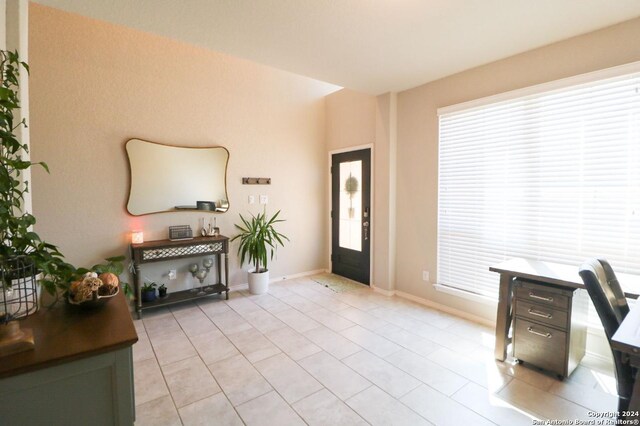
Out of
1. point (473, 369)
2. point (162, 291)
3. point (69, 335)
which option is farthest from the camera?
point (162, 291)

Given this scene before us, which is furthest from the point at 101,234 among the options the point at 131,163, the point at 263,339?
the point at 263,339

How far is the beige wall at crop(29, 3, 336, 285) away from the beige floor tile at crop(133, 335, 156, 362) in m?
1.10

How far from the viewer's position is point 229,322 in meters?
3.30

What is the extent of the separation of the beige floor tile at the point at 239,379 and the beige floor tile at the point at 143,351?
62 centimetres

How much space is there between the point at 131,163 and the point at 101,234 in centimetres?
87

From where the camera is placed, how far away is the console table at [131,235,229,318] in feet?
11.0

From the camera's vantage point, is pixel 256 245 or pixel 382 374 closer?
pixel 382 374

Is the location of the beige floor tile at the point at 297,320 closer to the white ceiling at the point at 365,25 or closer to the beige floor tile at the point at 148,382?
the beige floor tile at the point at 148,382

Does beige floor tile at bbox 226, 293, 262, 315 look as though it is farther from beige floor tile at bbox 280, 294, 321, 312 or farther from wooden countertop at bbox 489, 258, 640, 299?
wooden countertop at bbox 489, 258, 640, 299

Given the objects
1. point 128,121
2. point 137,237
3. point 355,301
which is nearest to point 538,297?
point 355,301

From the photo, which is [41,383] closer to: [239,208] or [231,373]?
[231,373]

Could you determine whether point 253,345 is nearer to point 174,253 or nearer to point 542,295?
point 174,253

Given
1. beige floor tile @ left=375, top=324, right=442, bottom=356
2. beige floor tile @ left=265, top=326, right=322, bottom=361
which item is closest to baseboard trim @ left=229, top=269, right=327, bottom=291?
beige floor tile @ left=265, top=326, right=322, bottom=361

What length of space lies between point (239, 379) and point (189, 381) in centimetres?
37
